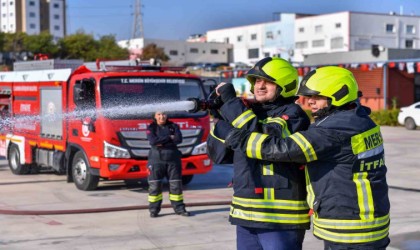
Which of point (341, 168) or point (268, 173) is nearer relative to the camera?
point (341, 168)

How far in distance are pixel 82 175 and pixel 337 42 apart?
6728cm

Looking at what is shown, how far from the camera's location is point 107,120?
10914 mm

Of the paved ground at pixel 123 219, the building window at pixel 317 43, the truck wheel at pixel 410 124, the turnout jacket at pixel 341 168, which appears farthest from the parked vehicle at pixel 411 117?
the building window at pixel 317 43

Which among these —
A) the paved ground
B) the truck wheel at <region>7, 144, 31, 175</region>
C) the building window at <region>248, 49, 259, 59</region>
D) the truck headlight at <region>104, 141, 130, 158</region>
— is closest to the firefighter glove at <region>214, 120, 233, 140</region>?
the paved ground

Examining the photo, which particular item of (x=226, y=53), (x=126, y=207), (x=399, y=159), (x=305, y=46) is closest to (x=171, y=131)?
(x=126, y=207)

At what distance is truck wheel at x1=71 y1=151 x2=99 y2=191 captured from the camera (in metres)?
11.5

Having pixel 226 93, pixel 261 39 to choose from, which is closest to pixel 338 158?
pixel 226 93

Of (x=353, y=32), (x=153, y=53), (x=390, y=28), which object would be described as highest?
(x=390, y=28)

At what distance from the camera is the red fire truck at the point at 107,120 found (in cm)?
1095

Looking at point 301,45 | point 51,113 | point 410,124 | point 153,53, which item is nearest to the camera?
point 51,113

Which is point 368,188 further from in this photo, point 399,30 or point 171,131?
point 399,30

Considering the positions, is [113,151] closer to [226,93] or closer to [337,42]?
[226,93]

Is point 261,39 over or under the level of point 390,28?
under

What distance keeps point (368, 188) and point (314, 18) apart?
79406 millimetres
